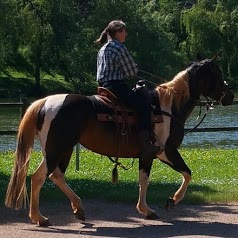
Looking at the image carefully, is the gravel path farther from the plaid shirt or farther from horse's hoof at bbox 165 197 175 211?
the plaid shirt

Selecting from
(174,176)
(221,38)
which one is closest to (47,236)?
(174,176)

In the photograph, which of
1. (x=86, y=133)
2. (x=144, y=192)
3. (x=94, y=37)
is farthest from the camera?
(x=94, y=37)

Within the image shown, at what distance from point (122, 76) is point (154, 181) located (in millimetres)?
3586

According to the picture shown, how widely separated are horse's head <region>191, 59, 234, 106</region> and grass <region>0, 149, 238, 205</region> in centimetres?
151

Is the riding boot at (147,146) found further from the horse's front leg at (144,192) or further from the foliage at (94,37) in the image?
the foliage at (94,37)

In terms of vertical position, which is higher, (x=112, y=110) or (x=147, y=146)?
(x=112, y=110)

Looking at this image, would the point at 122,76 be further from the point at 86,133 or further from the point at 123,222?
the point at 123,222

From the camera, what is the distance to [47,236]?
277 inches

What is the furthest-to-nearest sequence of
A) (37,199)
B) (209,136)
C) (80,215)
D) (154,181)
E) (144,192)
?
(209,136) → (154,181) → (144,192) → (80,215) → (37,199)

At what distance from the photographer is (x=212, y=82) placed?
883 centimetres

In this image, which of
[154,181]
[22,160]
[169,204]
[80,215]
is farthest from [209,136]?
[22,160]

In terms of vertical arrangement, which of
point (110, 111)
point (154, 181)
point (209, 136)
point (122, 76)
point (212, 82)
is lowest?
point (209, 136)

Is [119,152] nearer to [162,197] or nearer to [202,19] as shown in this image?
[162,197]

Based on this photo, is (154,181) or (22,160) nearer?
(22,160)
